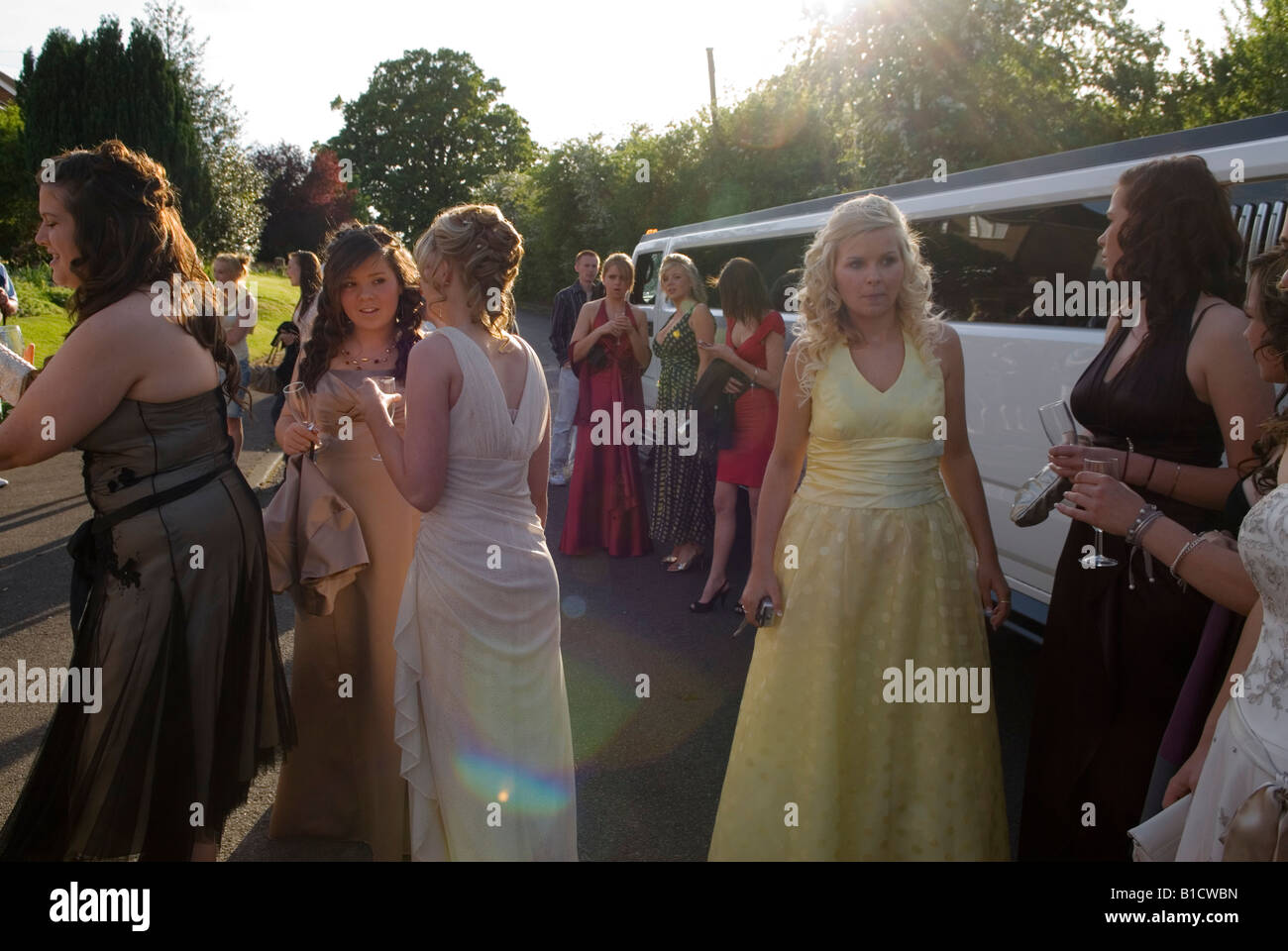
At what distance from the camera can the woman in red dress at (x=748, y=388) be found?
6406 mm

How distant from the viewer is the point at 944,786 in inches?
111

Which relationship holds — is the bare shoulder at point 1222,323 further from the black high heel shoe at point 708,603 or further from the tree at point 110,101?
the tree at point 110,101

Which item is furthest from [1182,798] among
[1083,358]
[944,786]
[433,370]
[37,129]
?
[37,129]

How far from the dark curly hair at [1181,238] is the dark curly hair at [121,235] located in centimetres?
258

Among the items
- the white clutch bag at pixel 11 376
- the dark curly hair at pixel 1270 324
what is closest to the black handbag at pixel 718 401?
the white clutch bag at pixel 11 376

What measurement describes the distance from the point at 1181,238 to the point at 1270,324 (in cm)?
76

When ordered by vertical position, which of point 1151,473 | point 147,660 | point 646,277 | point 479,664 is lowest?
point 479,664

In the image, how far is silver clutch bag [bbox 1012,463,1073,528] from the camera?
2619 mm

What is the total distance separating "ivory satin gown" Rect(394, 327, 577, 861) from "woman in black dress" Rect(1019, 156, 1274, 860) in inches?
59.9

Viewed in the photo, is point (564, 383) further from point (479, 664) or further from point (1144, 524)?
point (1144, 524)

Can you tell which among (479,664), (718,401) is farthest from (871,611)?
(718,401)

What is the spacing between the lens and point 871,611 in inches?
115

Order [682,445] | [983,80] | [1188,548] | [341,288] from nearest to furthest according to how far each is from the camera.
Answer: [1188,548]
[341,288]
[682,445]
[983,80]
